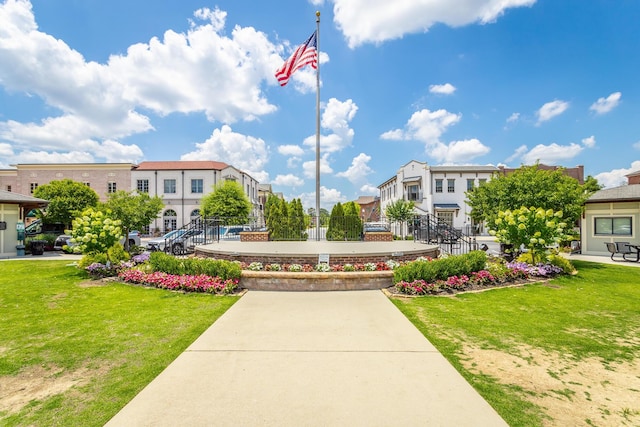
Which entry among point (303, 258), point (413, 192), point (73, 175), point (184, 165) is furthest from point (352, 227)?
point (73, 175)

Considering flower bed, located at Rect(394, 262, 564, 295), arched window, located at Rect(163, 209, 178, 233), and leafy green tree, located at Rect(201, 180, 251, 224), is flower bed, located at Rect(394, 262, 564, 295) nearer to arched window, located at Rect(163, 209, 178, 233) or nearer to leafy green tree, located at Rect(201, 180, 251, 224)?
leafy green tree, located at Rect(201, 180, 251, 224)

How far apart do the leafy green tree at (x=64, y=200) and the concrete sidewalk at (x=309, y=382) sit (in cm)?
2997

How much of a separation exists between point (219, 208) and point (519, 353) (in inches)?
1190

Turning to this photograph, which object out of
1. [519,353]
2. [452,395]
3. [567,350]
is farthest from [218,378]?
[567,350]

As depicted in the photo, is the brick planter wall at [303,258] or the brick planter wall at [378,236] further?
the brick planter wall at [378,236]

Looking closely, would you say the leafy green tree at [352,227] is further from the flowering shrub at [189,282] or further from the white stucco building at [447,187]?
the white stucco building at [447,187]

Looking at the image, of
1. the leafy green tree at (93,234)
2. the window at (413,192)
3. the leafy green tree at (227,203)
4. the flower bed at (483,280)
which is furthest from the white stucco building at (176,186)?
the flower bed at (483,280)

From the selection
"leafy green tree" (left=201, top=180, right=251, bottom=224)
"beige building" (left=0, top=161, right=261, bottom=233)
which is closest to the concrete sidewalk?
"leafy green tree" (left=201, top=180, right=251, bottom=224)

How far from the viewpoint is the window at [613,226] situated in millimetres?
17203

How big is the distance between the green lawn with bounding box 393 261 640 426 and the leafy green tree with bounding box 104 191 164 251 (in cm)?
1593

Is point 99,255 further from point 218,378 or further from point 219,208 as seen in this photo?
point 219,208

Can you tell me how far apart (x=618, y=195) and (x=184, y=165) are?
146 feet

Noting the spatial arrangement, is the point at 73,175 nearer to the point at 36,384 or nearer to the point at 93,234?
the point at 93,234

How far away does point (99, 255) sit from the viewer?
11.0 metres
